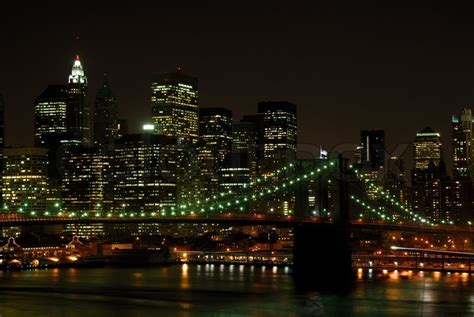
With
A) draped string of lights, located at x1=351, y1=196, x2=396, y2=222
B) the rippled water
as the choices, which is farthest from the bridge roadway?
draped string of lights, located at x1=351, y1=196, x2=396, y2=222

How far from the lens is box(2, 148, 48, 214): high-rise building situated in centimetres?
14200

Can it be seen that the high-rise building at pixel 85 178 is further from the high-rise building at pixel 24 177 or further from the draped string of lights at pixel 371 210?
the draped string of lights at pixel 371 210

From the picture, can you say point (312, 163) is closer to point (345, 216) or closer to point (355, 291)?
point (345, 216)

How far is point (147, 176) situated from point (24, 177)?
23036 mm

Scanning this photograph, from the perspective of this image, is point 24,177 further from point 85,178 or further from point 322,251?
point 322,251

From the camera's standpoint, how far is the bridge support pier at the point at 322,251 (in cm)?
6525

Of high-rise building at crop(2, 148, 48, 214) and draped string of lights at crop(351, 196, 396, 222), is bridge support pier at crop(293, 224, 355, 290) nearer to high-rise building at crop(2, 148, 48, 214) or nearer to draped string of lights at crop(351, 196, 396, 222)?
draped string of lights at crop(351, 196, 396, 222)

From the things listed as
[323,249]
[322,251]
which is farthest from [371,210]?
[323,249]

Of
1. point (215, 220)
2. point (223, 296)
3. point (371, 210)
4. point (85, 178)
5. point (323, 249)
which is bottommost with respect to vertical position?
point (223, 296)

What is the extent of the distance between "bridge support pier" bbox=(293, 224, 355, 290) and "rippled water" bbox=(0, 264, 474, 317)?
4.95ft

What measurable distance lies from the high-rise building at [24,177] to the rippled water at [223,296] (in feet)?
242

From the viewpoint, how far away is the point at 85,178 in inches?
6024

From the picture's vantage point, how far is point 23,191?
5645 inches

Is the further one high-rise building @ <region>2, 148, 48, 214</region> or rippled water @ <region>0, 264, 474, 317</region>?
high-rise building @ <region>2, 148, 48, 214</region>
